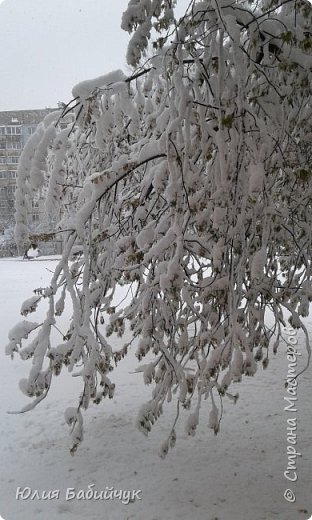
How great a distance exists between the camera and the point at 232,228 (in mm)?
2236

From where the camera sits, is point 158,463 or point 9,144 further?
point 9,144

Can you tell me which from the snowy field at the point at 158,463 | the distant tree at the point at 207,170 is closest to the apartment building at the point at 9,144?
the snowy field at the point at 158,463

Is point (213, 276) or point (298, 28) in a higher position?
point (298, 28)

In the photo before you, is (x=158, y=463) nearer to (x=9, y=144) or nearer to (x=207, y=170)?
(x=207, y=170)

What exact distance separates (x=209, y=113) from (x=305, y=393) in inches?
154

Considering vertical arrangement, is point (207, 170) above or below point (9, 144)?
below

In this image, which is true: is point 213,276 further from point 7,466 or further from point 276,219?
point 7,466

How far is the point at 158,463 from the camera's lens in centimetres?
383

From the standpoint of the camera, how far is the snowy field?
3.24m

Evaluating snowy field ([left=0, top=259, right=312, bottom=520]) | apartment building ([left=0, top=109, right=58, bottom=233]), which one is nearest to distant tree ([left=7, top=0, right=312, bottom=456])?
snowy field ([left=0, top=259, right=312, bottom=520])

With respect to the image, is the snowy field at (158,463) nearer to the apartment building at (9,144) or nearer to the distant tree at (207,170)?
the distant tree at (207,170)

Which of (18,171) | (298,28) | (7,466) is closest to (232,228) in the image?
(298,28)

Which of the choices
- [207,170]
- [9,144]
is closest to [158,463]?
[207,170]

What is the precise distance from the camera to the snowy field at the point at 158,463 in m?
3.24
